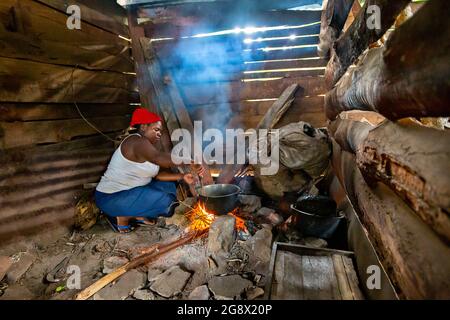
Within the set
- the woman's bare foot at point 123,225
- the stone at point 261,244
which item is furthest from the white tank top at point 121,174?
the stone at point 261,244

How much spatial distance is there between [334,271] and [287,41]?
4.93 m

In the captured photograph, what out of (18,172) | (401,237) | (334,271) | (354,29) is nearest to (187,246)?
(334,271)

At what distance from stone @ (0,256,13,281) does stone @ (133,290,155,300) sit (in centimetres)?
190

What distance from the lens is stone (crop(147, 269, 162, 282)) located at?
3.03m

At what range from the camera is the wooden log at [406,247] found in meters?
1.05

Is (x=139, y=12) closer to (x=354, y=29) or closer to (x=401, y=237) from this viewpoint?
(x=354, y=29)

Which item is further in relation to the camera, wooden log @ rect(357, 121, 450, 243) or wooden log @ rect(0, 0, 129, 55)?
wooden log @ rect(0, 0, 129, 55)

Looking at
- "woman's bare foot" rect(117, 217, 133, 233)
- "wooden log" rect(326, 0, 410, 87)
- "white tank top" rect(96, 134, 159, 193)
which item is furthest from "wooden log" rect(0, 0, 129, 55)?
"wooden log" rect(326, 0, 410, 87)

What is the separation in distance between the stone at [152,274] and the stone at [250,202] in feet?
6.49

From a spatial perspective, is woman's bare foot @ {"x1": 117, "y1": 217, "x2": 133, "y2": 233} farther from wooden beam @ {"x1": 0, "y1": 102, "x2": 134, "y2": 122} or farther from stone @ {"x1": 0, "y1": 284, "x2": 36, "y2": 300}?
wooden beam @ {"x1": 0, "y1": 102, "x2": 134, "y2": 122}

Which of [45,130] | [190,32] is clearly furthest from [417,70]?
[190,32]

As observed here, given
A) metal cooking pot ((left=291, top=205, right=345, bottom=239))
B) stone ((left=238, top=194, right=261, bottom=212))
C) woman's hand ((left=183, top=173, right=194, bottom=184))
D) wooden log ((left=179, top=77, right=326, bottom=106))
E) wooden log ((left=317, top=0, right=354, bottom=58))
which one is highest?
wooden log ((left=317, top=0, right=354, bottom=58))

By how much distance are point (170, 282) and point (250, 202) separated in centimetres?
220

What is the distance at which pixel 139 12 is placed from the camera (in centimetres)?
548
